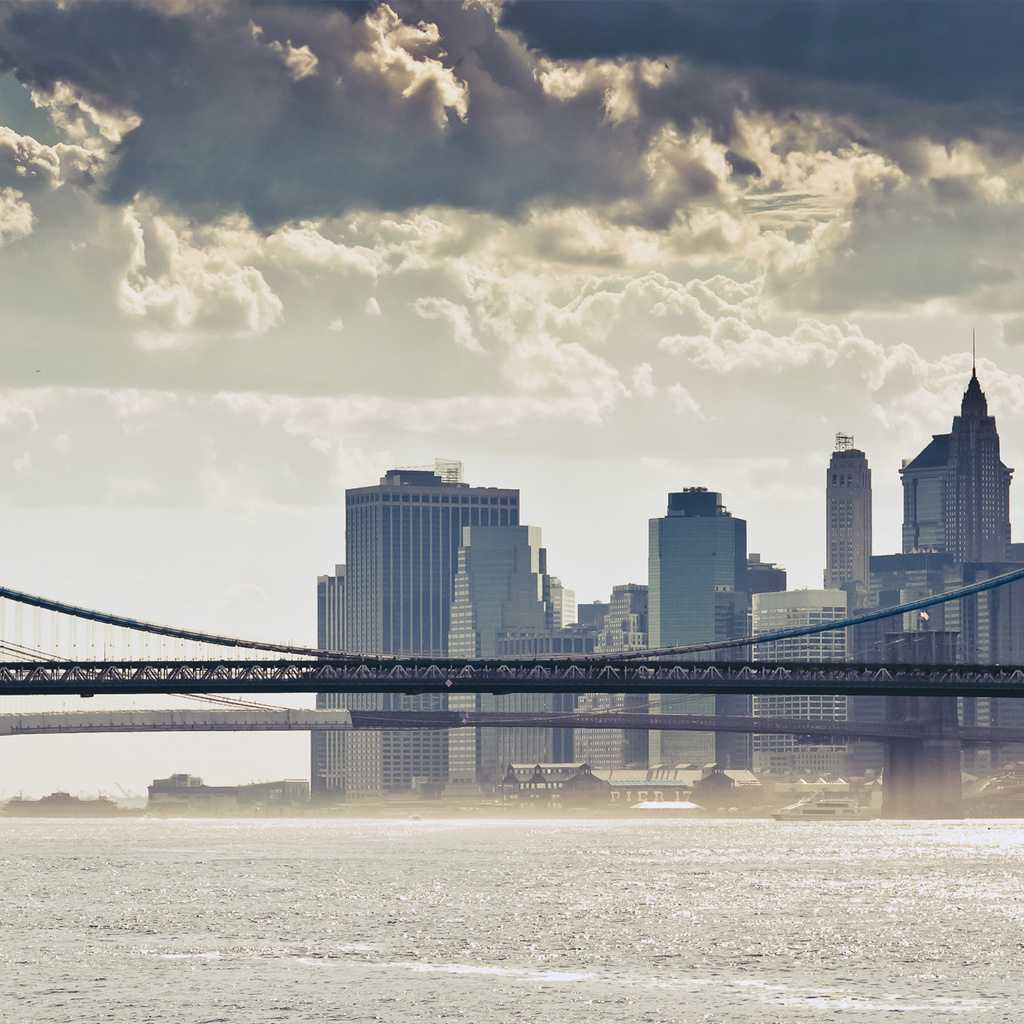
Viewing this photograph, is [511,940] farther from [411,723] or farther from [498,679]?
[411,723]

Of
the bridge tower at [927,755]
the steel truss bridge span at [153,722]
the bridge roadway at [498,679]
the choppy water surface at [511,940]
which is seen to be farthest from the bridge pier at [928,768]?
the choppy water surface at [511,940]

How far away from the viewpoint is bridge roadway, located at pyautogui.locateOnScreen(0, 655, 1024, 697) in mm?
109438

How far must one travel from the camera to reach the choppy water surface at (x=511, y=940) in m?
43.4

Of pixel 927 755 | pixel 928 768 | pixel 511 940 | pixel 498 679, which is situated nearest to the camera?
pixel 511 940

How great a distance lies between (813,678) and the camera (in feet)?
395

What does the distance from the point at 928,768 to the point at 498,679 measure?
8721 centimetres

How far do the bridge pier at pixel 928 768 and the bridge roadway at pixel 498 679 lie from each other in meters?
74.0

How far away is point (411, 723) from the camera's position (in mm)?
181250

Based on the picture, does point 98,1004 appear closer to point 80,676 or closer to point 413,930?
point 413,930

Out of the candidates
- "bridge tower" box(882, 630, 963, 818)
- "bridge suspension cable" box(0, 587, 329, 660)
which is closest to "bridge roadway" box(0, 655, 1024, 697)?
"bridge suspension cable" box(0, 587, 329, 660)

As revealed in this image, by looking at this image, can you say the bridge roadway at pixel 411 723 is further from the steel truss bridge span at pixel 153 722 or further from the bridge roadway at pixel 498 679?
the bridge roadway at pixel 498 679

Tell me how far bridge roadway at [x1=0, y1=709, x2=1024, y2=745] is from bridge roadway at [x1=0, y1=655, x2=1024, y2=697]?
4568 centimetres

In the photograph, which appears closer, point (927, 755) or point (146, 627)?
point (146, 627)

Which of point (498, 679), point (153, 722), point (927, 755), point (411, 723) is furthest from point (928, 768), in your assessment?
point (498, 679)
